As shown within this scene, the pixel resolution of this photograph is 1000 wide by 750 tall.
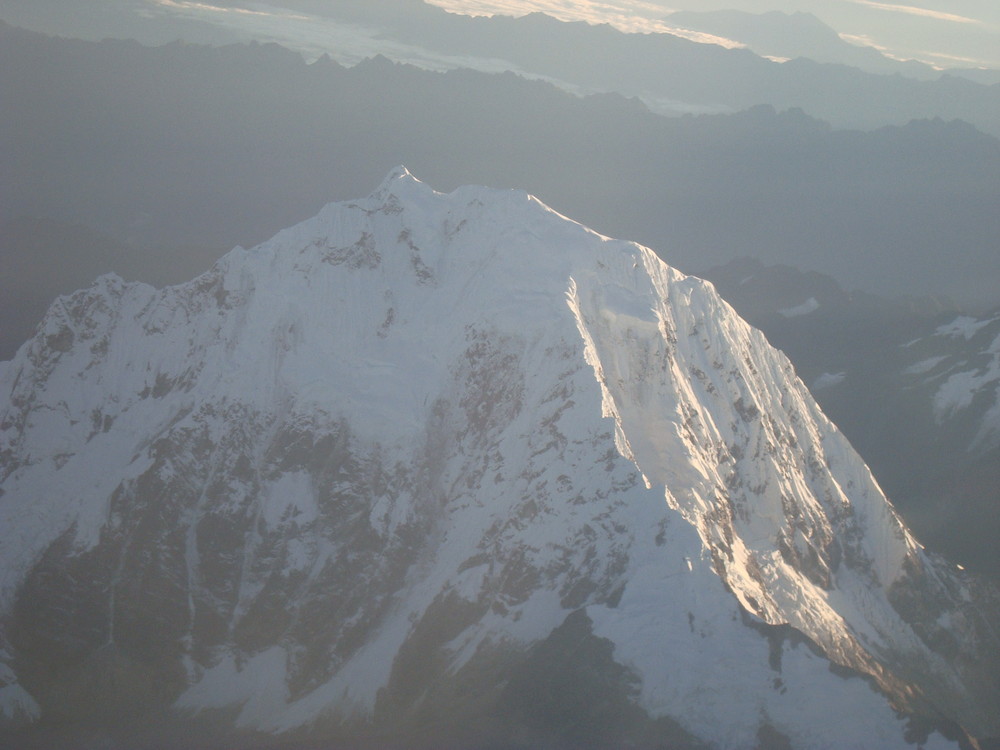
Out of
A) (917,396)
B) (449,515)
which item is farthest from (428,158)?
(449,515)

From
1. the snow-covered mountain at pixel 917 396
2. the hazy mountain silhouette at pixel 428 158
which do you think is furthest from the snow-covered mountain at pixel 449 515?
the hazy mountain silhouette at pixel 428 158

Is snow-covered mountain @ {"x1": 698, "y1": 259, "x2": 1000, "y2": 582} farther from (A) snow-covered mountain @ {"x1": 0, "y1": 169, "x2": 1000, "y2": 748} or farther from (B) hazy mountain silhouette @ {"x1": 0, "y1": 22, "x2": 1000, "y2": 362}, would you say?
(B) hazy mountain silhouette @ {"x1": 0, "y1": 22, "x2": 1000, "y2": 362}

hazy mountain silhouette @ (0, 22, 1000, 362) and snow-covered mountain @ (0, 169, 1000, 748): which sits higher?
snow-covered mountain @ (0, 169, 1000, 748)

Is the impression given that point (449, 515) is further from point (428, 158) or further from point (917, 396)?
point (428, 158)

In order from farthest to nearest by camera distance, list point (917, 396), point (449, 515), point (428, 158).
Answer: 1. point (428, 158)
2. point (917, 396)
3. point (449, 515)

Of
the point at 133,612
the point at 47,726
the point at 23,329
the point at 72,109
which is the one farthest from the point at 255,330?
the point at 72,109

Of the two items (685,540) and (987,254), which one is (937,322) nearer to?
(685,540)

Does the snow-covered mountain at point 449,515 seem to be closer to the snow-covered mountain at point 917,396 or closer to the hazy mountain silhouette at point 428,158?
the snow-covered mountain at point 917,396

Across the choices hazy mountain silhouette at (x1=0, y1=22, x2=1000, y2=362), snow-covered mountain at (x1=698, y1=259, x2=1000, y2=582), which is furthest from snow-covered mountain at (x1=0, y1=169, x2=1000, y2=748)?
hazy mountain silhouette at (x1=0, y1=22, x2=1000, y2=362)
